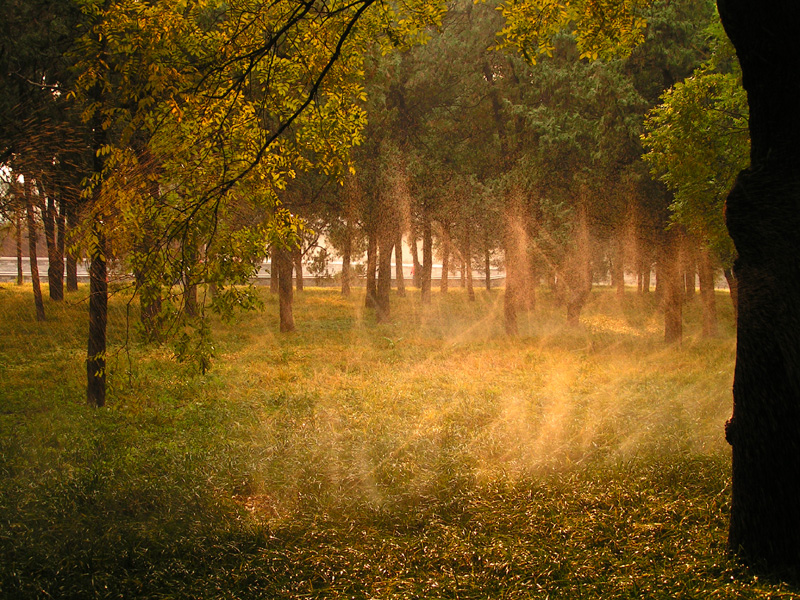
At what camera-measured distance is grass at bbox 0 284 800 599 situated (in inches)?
170

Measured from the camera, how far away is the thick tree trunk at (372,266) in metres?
23.7

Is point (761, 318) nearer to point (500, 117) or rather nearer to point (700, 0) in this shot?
point (700, 0)

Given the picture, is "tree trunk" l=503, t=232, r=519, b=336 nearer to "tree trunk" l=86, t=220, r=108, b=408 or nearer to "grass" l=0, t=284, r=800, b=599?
"grass" l=0, t=284, r=800, b=599

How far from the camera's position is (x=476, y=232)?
80.6 feet

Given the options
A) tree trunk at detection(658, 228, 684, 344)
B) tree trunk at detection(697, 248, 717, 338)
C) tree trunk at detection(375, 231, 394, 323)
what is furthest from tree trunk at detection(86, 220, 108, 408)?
tree trunk at detection(697, 248, 717, 338)

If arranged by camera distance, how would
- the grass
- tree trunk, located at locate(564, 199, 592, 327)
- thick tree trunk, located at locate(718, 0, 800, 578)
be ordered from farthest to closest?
tree trunk, located at locate(564, 199, 592, 327), the grass, thick tree trunk, located at locate(718, 0, 800, 578)

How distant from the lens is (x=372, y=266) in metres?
25.7

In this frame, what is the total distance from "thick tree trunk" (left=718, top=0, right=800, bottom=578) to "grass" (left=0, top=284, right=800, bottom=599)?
43cm

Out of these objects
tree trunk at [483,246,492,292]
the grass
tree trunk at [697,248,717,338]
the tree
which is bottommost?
the grass

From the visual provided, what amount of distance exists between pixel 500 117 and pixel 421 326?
9.19m

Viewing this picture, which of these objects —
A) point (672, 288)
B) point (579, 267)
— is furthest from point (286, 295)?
point (672, 288)

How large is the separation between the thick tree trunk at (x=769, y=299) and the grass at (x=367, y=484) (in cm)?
43

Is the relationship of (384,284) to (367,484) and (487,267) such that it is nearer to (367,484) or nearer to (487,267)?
(487,267)

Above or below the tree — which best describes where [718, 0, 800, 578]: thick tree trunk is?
below
